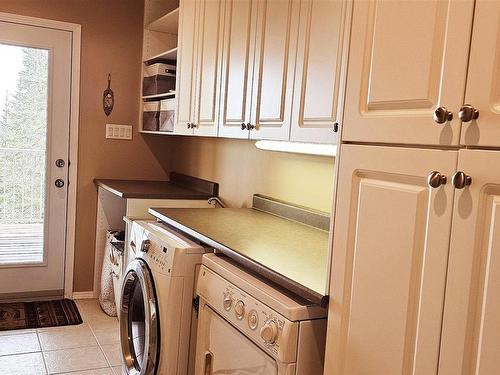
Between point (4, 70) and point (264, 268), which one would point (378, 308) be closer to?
point (264, 268)

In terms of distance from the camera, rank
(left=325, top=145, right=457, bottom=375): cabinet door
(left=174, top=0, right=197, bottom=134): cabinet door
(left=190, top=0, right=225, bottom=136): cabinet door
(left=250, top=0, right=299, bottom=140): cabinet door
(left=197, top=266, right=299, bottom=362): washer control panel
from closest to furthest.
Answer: (left=325, top=145, right=457, bottom=375): cabinet door
(left=197, top=266, right=299, bottom=362): washer control panel
(left=250, top=0, right=299, bottom=140): cabinet door
(left=190, top=0, right=225, bottom=136): cabinet door
(left=174, top=0, right=197, bottom=134): cabinet door

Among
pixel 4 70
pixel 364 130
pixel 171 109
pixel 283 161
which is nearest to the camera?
pixel 364 130

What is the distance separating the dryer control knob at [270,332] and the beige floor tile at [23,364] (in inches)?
71.8

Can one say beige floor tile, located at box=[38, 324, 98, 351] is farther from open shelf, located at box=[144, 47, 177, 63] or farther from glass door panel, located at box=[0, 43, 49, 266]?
open shelf, located at box=[144, 47, 177, 63]

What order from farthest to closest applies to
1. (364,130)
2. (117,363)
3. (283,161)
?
1. (117,363)
2. (283,161)
3. (364,130)

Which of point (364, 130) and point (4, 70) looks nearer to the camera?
point (364, 130)

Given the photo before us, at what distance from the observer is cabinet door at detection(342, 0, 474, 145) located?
98cm

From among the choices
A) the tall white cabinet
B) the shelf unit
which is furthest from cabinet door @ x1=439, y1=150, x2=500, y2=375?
the shelf unit

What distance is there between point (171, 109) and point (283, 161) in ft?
3.20

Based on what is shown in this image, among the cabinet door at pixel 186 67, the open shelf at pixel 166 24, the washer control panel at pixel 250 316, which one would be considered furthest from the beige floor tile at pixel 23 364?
the open shelf at pixel 166 24

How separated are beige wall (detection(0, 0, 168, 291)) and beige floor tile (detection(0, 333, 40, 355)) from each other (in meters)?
0.78

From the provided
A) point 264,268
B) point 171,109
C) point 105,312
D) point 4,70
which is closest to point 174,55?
point 171,109

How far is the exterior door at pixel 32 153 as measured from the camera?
11.8 feet

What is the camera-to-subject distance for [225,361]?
1.75 m
